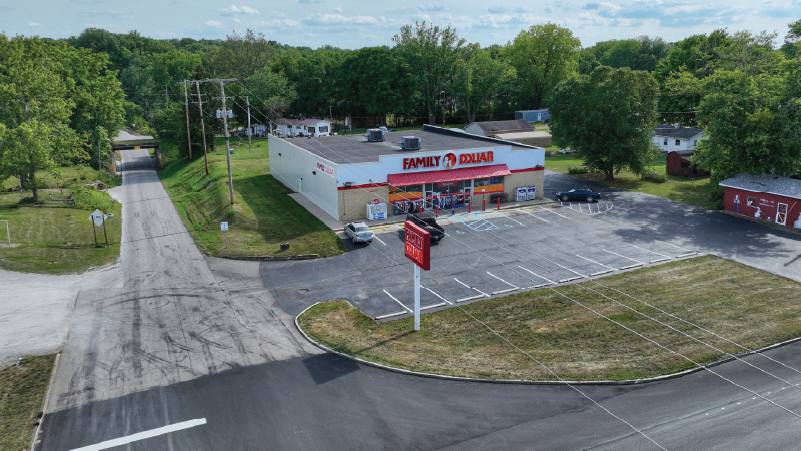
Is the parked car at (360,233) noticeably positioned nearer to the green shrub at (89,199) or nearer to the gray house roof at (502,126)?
the green shrub at (89,199)

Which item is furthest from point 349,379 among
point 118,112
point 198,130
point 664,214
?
point 118,112

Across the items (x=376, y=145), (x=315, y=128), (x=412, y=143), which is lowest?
(x=376, y=145)

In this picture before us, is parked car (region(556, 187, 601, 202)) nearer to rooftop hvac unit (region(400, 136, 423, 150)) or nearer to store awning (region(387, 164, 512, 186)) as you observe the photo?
store awning (region(387, 164, 512, 186))

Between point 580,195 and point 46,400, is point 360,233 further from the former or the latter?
point 580,195

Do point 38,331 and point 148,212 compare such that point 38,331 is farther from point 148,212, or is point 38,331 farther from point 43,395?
point 148,212

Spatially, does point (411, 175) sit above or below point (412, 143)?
below

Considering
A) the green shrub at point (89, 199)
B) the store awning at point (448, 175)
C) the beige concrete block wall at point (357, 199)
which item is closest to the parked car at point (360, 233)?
the beige concrete block wall at point (357, 199)

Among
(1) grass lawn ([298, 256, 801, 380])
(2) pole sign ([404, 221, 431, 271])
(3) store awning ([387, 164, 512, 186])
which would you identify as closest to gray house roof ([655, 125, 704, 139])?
(3) store awning ([387, 164, 512, 186])

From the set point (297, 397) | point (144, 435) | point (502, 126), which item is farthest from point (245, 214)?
point (502, 126)
